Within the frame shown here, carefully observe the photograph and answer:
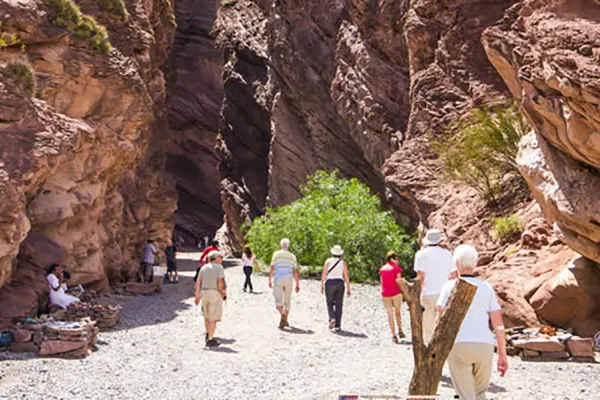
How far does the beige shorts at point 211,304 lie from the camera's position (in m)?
11.4

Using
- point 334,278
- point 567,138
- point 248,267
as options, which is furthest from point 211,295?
point 248,267

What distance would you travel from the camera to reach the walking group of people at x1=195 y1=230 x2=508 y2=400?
5168 millimetres

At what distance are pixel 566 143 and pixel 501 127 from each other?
6.12 meters

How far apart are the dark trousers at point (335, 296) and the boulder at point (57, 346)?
4407 mm

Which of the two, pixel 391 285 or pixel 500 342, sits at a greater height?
pixel 391 285

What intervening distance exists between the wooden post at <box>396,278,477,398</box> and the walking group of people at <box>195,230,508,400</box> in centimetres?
7

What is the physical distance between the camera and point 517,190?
59.0ft

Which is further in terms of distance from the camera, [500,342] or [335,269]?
[335,269]

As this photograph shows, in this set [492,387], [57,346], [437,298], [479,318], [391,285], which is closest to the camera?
[479,318]

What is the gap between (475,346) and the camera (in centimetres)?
516

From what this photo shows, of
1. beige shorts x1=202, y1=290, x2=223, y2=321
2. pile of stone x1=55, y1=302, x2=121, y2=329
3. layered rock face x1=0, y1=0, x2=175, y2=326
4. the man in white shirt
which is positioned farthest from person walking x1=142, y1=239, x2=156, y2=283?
the man in white shirt

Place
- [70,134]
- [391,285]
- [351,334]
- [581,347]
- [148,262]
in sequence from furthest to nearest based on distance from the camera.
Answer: [148,262], [70,134], [351,334], [391,285], [581,347]

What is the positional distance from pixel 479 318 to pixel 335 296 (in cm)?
739

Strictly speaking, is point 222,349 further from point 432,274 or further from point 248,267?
point 248,267
